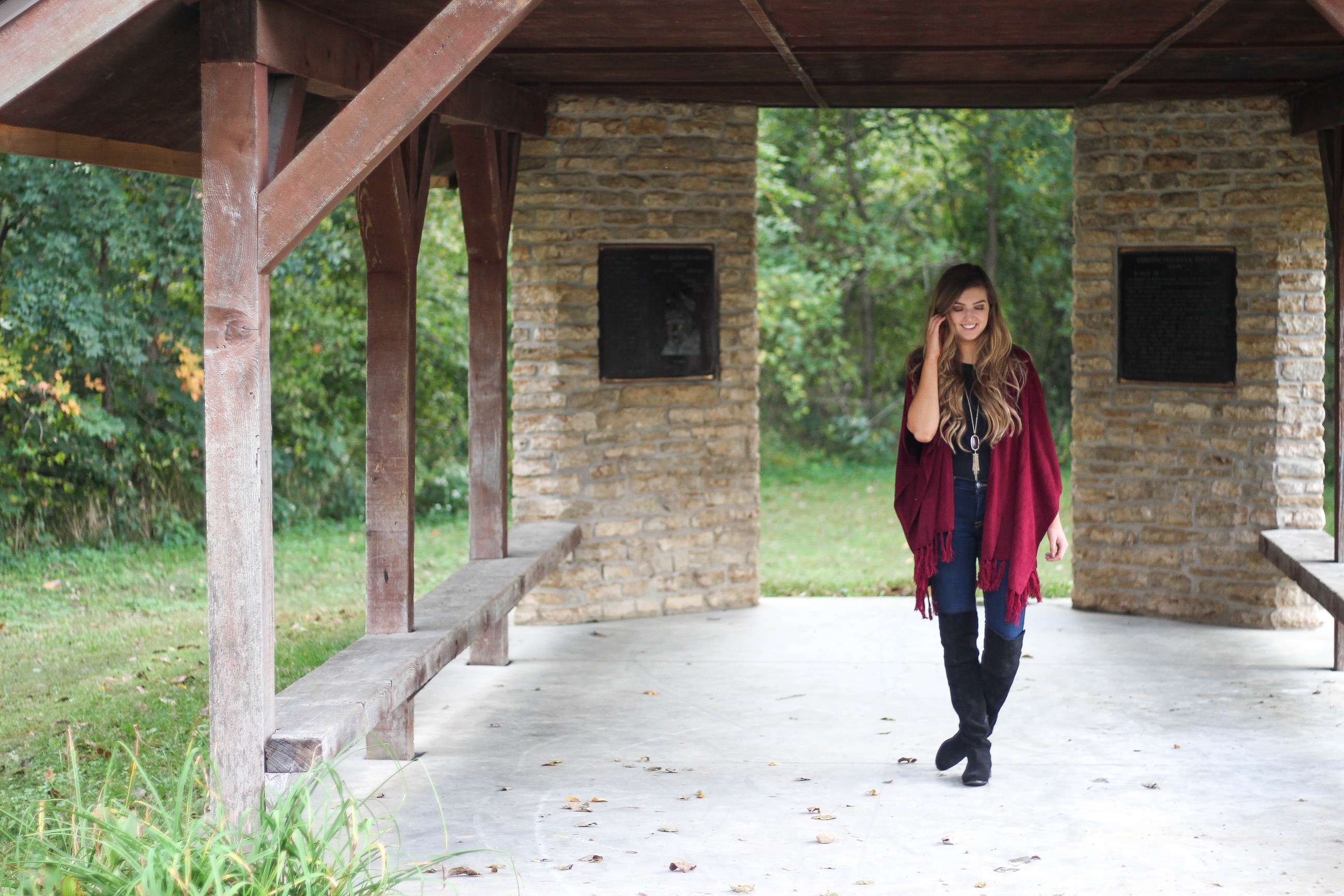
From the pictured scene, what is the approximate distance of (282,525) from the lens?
11461mm

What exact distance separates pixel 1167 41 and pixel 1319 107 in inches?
58.9

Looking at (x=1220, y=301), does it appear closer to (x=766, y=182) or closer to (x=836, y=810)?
(x=836, y=810)

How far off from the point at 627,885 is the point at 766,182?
368 inches

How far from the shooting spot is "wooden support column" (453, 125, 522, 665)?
6.17 metres

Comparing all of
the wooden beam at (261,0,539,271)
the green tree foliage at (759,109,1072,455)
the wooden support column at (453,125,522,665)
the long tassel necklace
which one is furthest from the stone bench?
the green tree foliage at (759,109,1072,455)

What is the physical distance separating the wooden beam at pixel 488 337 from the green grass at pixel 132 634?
44.1 inches

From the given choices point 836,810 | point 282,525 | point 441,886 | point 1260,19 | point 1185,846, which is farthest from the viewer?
point 282,525

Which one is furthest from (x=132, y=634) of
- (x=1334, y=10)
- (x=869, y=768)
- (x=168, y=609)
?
(x=1334, y=10)

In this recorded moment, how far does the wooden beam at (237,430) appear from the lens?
3.58 metres

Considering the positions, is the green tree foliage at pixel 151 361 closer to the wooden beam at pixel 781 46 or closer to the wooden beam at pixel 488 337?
the wooden beam at pixel 488 337

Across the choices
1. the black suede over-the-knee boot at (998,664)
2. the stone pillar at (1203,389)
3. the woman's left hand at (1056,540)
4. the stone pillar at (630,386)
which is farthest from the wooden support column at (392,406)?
the stone pillar at (1203,389)

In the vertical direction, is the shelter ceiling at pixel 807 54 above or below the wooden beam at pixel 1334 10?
above

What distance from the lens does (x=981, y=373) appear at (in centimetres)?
431

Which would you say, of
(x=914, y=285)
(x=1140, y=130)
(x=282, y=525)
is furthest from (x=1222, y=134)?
(x=914, y=285)
